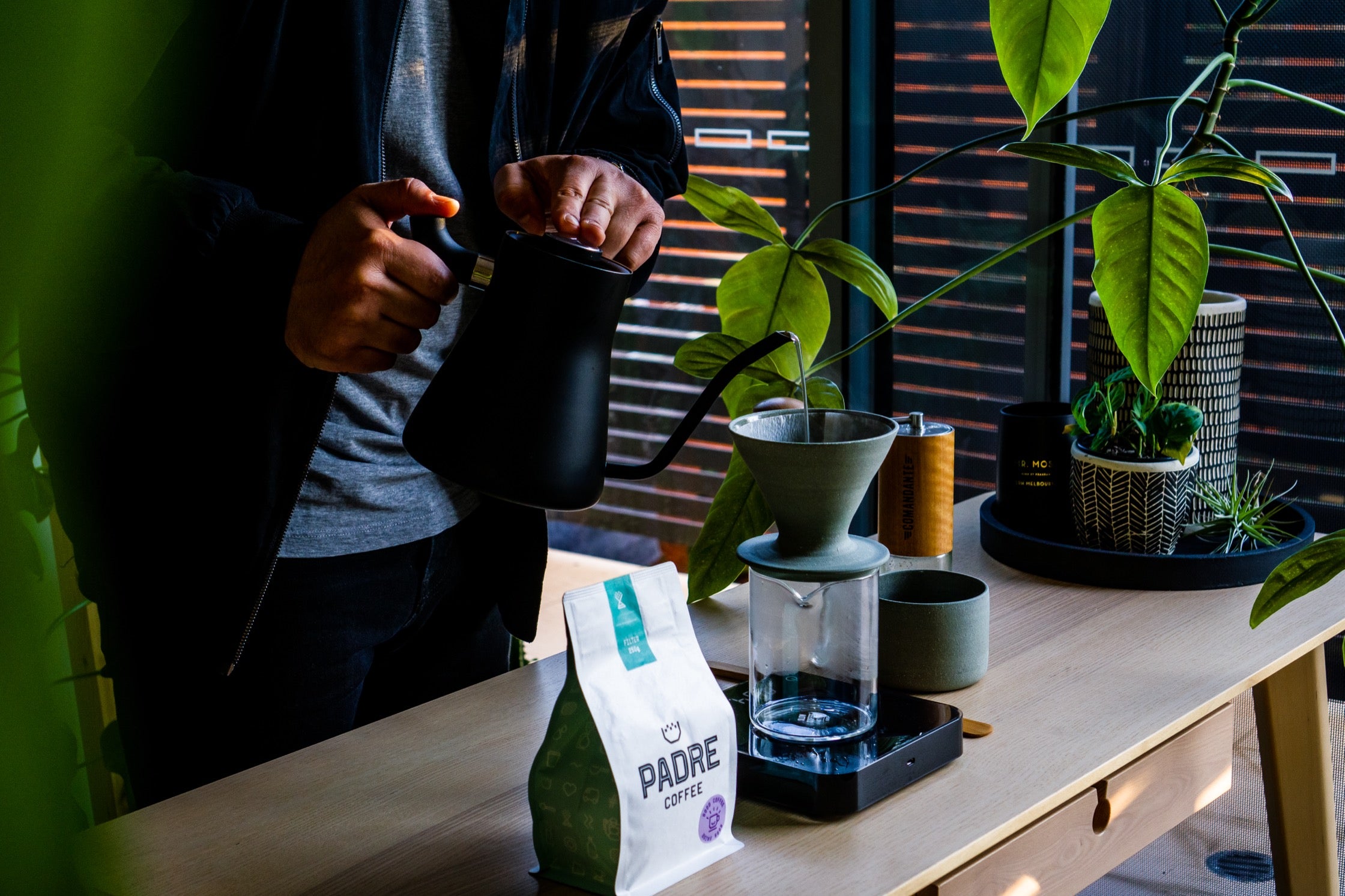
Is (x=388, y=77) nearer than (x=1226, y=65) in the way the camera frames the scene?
Yes

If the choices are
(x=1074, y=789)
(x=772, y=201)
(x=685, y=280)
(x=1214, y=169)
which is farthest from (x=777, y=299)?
(x=685, y=280)

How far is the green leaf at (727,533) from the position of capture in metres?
1.25

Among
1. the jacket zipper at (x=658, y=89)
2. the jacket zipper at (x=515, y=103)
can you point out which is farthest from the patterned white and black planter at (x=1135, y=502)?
the jacket zipper at (x=515, y=103)

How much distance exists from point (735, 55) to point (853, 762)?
6.04 ft

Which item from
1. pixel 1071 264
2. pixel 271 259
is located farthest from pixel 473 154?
pixel 1071 264

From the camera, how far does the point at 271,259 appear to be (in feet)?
2.94

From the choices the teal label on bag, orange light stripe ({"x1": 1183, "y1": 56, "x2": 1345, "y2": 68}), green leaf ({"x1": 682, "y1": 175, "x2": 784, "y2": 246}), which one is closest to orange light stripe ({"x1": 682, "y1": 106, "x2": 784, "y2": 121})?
orange light stripe ({"x1": 1183, "y1": 56, "x2": 1345, "y2": 68})

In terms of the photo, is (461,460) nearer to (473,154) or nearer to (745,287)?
(473,154)

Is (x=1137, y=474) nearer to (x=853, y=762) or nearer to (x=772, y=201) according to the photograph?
(x=853, y=762)

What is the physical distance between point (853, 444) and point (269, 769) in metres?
0.51

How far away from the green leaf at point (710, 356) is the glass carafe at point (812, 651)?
0.36 meters

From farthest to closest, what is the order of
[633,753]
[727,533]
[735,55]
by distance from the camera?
1. [735,55]
2. [727,533]
3. [633,753]

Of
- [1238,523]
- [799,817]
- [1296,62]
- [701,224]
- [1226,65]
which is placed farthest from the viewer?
[701,224]

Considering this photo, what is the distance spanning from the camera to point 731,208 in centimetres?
138
